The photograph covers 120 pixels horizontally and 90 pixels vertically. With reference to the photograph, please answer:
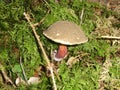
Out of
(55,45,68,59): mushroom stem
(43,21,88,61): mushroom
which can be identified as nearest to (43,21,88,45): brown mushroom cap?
(43,21,88,61): mushroom

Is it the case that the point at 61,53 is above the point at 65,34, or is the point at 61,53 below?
below

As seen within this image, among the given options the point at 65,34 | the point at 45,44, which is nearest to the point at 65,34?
the point at 65,34

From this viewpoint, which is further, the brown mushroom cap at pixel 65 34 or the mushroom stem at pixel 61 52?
the mushroom stem at pixel 61 52

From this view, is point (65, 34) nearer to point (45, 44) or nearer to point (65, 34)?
point (65, 34)

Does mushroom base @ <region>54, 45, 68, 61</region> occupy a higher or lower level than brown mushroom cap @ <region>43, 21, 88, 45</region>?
lower

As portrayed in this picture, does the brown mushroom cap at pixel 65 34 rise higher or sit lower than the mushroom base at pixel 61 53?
higher

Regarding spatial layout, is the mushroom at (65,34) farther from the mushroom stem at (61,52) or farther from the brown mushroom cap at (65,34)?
the mushroom stem at (61,52)

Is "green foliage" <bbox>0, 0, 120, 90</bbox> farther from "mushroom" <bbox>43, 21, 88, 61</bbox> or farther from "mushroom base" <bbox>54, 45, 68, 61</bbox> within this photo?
"mushroom" <bbox>43, 21, 88, 61</bbox>

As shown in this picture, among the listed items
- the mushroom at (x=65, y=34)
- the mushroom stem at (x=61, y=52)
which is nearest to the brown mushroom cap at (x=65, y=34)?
the mushroom at (x=65, y=34)
